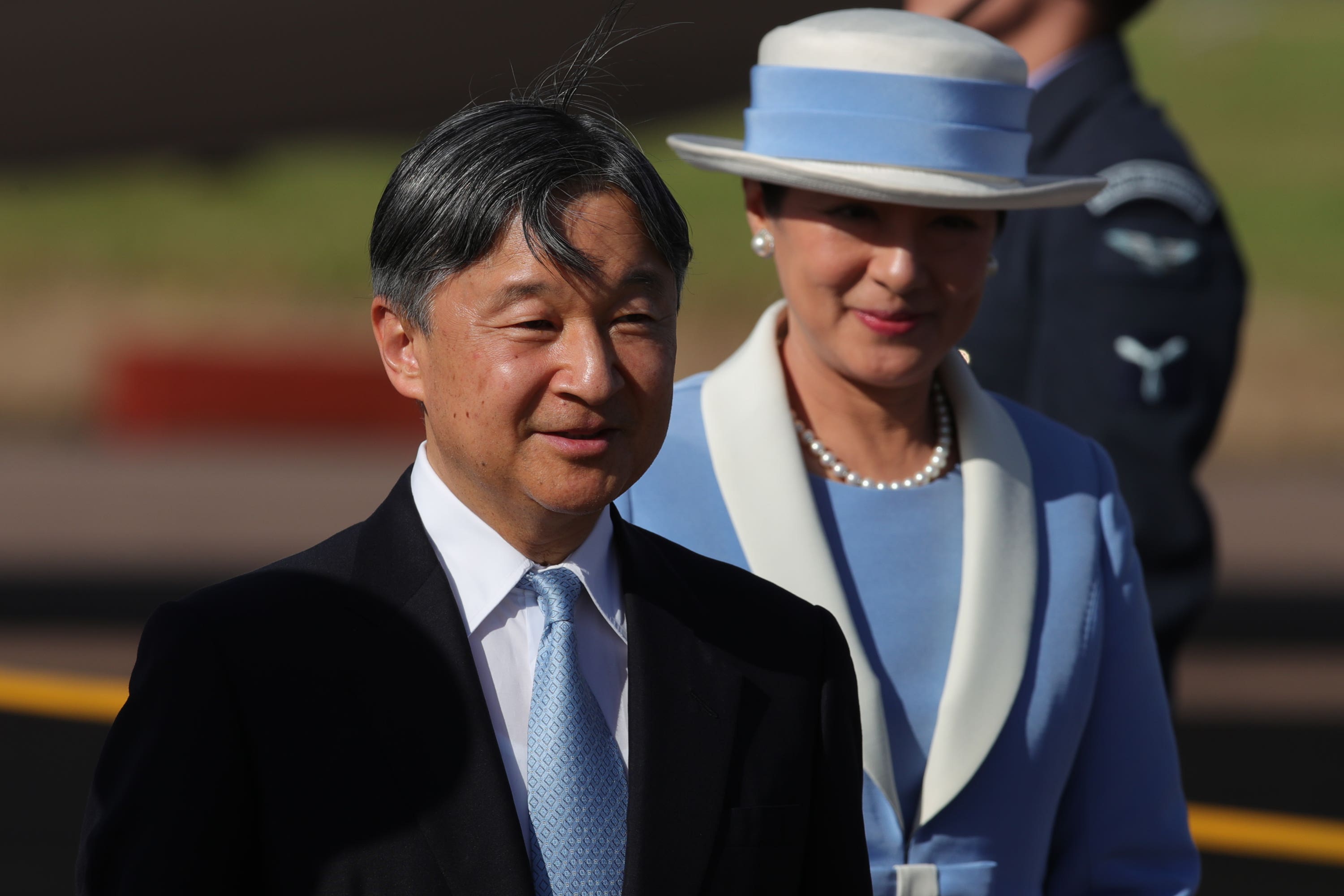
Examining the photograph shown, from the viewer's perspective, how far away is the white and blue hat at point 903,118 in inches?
85.9

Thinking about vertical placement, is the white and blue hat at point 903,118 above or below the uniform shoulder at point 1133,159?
above

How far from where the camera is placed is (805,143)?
7.41 feet

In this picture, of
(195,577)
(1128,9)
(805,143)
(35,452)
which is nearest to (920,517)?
(805,143)

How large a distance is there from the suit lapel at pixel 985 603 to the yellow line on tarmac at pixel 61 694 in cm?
588

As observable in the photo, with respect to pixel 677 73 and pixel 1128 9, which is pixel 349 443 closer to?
pixel 677 73

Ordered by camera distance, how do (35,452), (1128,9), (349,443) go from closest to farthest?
(1128,9)
(35,452)
(349,443)

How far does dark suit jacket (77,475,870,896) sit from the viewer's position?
1.48 m

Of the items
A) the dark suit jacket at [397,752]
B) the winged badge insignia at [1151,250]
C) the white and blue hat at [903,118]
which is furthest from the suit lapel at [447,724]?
the winged badge insignia at [1151,250]

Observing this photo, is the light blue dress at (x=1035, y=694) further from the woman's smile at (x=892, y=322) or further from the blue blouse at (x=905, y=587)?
the woman's smile at (x=892, y=322)

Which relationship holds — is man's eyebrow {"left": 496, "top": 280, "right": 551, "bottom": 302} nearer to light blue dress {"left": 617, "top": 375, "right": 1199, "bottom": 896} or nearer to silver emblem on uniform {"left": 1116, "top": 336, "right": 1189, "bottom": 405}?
light blue dress {"left": 617, "top": 375, "right": 1199, "bottom": 896}

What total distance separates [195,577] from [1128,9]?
775cm

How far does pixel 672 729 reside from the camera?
1.63m

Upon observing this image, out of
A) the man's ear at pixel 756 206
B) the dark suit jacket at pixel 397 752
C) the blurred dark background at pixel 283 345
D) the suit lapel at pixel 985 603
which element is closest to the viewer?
the dark suit jacket at pixel 397 752

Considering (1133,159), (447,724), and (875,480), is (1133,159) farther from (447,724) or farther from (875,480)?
(447,724)
